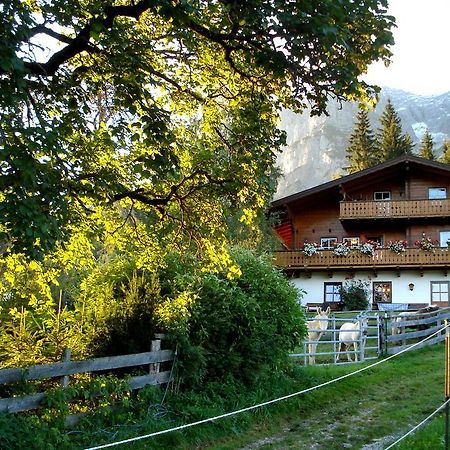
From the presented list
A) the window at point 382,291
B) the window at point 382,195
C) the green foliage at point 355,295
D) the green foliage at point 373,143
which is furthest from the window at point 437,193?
the green foliage at point 373,143

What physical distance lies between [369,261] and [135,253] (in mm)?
25775

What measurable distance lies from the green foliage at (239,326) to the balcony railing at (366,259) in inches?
848

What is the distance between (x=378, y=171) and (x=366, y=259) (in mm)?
5780

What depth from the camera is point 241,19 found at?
21.6 feet

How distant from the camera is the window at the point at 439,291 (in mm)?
33344

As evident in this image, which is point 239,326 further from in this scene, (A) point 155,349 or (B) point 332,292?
(B) point 332,292

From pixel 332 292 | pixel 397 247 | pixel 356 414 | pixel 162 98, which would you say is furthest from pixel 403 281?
pixel 162 98

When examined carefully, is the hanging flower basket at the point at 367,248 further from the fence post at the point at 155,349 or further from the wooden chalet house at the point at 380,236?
the fence post at the point at 155,349

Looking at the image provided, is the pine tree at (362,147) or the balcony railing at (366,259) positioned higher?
the pine tree at (362,147)

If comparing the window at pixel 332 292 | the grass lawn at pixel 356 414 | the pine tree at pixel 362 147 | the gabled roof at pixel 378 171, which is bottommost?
the grass lawn at pixel 356 414

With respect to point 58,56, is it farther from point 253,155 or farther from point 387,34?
point 387,34

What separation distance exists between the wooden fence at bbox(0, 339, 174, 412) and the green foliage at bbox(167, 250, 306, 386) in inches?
18.8

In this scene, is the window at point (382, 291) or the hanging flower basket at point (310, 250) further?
the hanging flower basket at point (310, 250)

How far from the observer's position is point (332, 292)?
3475 cm
